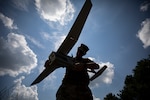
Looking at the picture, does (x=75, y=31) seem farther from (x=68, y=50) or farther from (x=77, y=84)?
(x=77, y=84)

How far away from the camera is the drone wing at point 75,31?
13.6 ft

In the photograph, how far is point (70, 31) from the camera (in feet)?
14.6

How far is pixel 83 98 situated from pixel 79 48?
1323mm

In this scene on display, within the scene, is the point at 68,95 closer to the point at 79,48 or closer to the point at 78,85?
the point at 78,85

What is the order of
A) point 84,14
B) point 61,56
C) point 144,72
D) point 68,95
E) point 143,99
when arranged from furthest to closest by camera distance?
point 144,72, point 143,99, point 84,14, point 68,95, point 61,56

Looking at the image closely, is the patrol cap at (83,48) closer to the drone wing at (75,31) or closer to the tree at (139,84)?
the drone wing at (75,31)

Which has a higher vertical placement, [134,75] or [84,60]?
[134,75]

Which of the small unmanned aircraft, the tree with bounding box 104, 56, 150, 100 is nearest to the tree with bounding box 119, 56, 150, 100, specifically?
the tree with bounding box 104, 56, 150, 100

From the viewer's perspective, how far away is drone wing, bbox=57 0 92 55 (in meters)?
4.16

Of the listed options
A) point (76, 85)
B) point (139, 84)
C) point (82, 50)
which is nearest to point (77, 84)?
point (76, 85)

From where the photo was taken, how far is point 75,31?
4484mm

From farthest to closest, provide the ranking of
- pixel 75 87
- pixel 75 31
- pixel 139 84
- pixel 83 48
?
1. pixel 139 84
2. pixel 75 31
3. pixel 83 48
4. pixel 75 87

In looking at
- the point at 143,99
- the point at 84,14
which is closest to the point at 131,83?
the point at 143,99

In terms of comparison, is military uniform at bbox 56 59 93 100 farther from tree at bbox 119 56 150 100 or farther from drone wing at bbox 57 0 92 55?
tree at bbox 119 56 150 100
